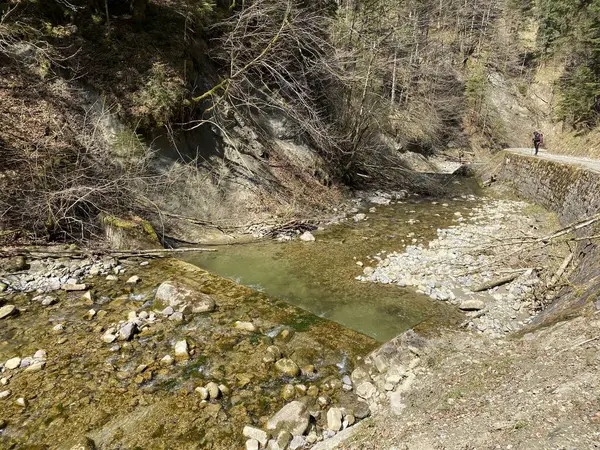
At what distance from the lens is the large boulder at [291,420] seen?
12.4 feet

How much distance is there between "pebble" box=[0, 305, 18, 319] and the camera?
561 cm

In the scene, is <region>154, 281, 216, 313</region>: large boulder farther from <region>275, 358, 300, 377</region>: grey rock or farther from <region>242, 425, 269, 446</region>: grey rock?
<region>242, 425, 269, 446</region>: grey rock

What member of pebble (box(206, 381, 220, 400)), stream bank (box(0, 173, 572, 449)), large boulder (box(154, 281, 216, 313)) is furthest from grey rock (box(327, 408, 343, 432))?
large boulder (box(154, 281, 216, 313))

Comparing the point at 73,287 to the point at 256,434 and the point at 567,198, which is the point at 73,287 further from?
the point at 567,198

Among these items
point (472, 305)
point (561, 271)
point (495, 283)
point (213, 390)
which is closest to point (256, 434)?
point (213, 390)

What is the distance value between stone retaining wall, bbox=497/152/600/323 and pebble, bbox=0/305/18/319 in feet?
27.3

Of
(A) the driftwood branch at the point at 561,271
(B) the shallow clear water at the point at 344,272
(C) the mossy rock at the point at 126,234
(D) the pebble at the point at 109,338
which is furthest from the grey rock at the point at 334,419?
(C) the mossy rock at the point at 126,234

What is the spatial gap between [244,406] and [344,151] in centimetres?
1204

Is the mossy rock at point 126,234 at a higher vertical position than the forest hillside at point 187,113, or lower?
lower

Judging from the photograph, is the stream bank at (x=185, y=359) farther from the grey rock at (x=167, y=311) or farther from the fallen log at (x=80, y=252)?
the fallen log at (x=80, y=252)

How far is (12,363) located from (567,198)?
1494 cm

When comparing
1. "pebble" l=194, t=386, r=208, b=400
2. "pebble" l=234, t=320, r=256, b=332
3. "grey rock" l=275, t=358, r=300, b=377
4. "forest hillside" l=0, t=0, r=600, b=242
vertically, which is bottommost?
"pebble" l=234, t=320, r=256, b=332

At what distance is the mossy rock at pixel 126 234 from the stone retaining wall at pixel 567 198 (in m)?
8.22

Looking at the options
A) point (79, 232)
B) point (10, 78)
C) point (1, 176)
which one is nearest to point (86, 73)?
point (10, 78)
